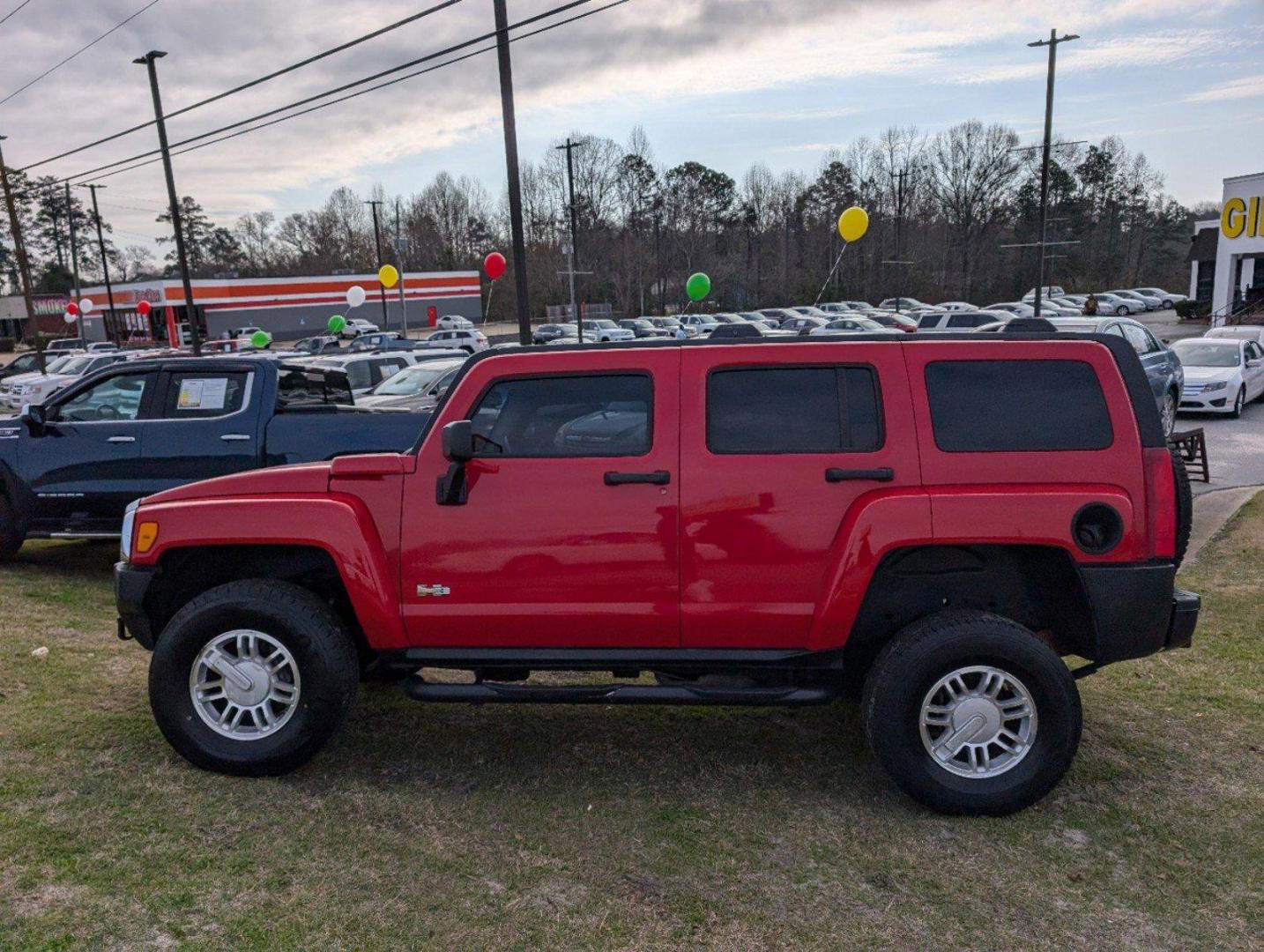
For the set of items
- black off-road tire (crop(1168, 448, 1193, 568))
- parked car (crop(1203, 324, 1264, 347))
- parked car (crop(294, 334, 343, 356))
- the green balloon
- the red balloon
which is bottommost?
parked car (crop(294, 334, 343, 356))

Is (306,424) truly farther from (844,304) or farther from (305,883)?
(844,304)

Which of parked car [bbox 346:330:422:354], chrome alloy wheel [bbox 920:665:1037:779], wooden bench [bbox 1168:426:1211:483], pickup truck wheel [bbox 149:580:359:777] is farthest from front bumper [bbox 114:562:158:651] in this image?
parked car [bbox 346:330:422:354]

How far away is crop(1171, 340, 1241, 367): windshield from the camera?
19016 mm

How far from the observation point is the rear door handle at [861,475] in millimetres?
3891

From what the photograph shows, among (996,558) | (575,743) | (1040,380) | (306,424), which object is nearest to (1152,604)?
(996,558)

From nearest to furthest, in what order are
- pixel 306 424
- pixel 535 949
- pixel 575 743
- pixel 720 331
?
pixel 535 949 → pixel 720 331 → pixel 575 743 → pixel 306 424

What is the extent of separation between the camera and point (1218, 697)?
16.8ft

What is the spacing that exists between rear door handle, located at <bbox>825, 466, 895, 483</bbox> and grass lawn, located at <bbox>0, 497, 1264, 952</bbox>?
55.5 inches

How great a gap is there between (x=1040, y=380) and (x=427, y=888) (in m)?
3.16

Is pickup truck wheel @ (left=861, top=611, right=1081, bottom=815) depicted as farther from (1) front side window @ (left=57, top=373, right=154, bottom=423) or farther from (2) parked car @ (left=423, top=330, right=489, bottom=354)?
(2) parked car @ (left=423, top=330, right=489, bottom=354)

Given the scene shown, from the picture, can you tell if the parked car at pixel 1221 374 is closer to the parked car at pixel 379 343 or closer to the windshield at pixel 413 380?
the windshield at pixel 413 380

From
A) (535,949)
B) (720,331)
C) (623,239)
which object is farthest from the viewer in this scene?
(623,239)

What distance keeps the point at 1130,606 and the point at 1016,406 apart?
929 millimetres

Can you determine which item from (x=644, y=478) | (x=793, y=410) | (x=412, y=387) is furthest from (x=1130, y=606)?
(x=412, y=387)
